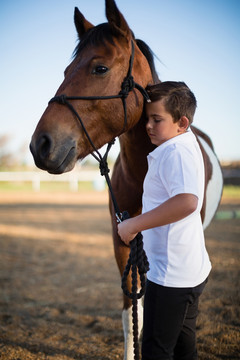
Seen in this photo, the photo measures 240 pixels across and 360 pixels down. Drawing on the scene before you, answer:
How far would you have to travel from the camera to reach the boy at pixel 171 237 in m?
1.21

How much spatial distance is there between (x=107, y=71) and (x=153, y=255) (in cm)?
108

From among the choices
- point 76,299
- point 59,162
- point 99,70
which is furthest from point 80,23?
point 76,299

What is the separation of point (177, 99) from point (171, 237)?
70cm

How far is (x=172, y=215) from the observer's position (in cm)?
120

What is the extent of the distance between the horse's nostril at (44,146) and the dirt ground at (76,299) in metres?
1.89

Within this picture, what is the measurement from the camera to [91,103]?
1562 millimetres

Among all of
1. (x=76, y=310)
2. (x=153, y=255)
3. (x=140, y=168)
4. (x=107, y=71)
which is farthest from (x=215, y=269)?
(x=107, y=71)

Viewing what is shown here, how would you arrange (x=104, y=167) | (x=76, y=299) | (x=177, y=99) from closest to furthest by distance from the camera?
(x=177, y=99) < (x=104, y=167) < (x=76, y=299)

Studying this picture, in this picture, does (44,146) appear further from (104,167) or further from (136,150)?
(136,150)

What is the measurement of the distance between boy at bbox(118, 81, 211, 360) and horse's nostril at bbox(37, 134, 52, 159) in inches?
21.4

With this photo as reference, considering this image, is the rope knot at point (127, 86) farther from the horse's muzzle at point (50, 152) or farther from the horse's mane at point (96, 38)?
the horse's muzzle at point (50, 152)

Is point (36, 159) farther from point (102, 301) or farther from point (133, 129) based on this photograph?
point (102, 301)

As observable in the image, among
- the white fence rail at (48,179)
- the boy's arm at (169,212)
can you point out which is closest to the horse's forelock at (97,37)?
the boy's arm at (169,212)

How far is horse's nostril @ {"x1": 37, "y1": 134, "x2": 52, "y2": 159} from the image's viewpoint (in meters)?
1.42
